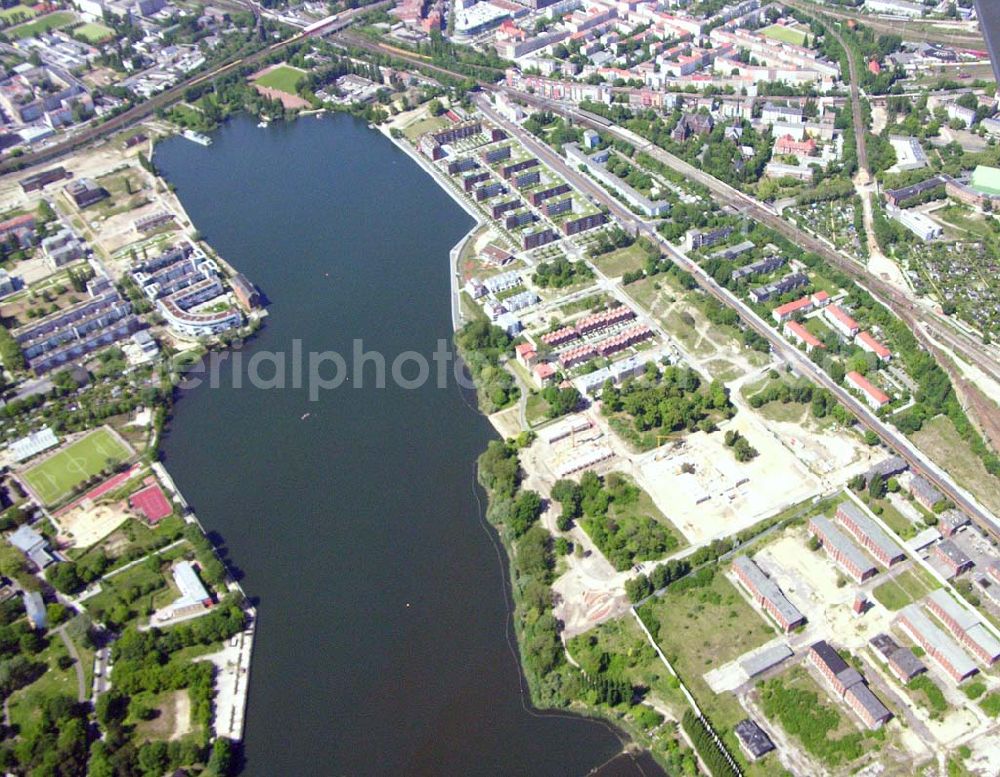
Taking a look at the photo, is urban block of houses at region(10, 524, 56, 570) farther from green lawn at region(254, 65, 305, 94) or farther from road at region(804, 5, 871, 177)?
road at region(804, 5, 871, 177)

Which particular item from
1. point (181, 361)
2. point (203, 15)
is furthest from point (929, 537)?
point (203, 15)

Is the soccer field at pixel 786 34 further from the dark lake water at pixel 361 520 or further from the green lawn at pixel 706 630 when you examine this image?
Result: the green lawn at pixel 706 630

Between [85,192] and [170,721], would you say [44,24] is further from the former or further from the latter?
[170,721]

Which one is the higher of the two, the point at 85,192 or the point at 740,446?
the point at 85,192

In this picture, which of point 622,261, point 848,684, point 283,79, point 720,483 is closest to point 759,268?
point 622,261

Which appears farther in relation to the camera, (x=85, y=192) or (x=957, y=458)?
(x=85, y=192)

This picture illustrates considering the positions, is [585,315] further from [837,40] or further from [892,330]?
[837,40]
